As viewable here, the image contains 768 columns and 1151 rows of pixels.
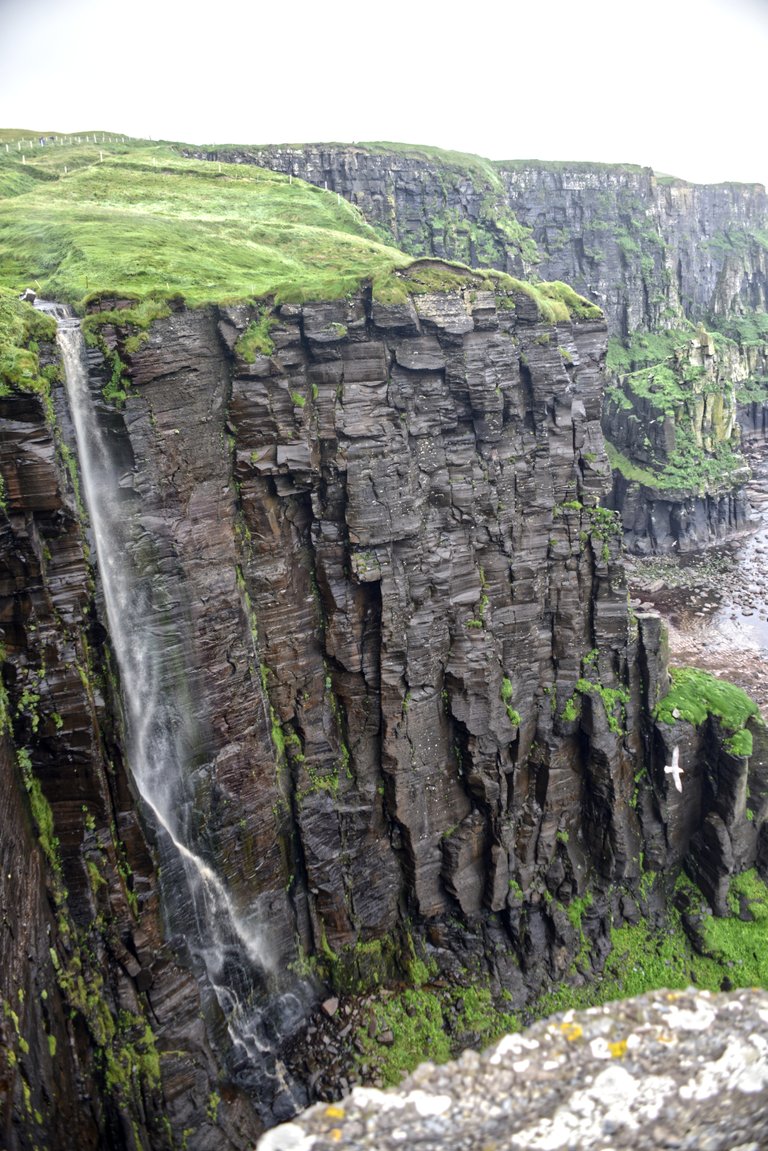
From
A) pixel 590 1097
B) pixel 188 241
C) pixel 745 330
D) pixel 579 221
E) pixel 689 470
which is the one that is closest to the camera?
pixel 590 1097

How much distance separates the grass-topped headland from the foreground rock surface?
21689 millimetres

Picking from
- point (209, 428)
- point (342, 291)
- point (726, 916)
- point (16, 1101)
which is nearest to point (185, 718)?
point (209, 428)

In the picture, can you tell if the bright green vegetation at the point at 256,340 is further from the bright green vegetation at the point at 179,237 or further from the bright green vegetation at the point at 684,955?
the bright green vegetation at the point at 684,955

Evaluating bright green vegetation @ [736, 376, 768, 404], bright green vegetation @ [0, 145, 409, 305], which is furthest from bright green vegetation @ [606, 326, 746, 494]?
bright green vegetation @ [0, 145, 409, 305]

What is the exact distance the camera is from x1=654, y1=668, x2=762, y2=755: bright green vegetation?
29.1 metres

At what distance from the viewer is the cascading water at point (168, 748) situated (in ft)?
72.6

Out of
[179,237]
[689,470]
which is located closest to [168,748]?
[179,237]

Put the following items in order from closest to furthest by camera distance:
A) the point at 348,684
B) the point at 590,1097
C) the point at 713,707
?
the point at 590,1097, the point at 348,684, the point at 713,707

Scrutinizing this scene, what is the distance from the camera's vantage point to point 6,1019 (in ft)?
47.4

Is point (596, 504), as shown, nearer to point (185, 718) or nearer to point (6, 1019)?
point (185, 718)

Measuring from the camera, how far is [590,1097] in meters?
8.52

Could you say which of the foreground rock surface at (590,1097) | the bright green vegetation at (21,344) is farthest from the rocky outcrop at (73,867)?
the foreground rock surface at (590,1097)

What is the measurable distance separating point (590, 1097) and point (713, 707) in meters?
24.5

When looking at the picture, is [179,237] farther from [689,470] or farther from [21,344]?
[689,470]
